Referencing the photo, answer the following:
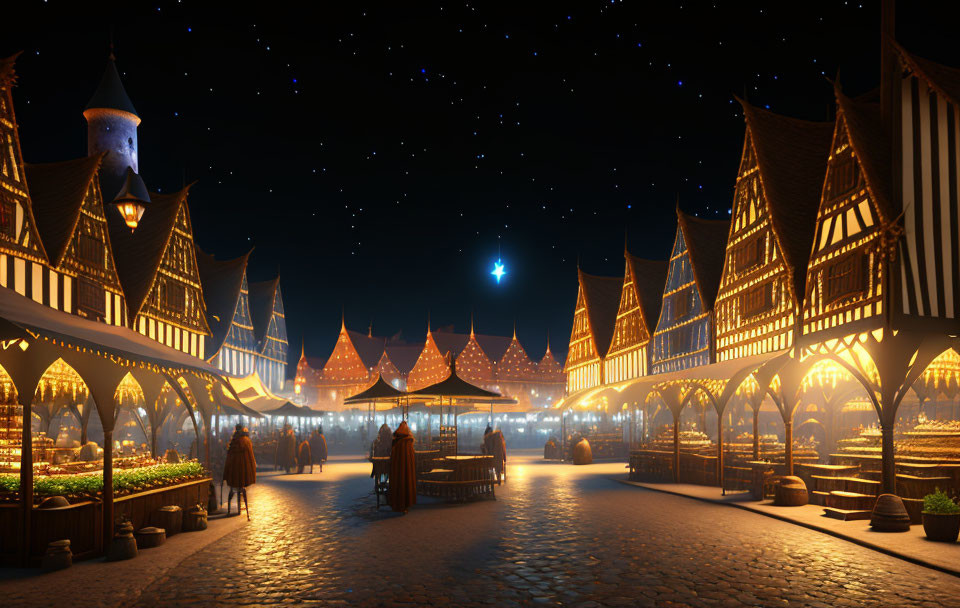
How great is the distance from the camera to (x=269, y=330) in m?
46.9

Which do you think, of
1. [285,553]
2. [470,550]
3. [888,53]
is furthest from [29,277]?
[888,53]

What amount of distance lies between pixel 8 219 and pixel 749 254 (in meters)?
21.3

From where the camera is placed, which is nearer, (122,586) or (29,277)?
(122,586)

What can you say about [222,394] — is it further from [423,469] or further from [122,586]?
[122,586]

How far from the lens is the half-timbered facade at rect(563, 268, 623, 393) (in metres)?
42.0

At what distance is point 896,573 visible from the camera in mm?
9094

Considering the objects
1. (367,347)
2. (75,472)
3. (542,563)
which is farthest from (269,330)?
(542,563)

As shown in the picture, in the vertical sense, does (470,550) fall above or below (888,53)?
below

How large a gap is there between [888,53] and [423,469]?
49.7ft

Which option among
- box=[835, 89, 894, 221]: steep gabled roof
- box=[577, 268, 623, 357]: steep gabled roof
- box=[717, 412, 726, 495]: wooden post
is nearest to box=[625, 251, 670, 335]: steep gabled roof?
box=[577, 268, 623, 357]: steep gabled roof

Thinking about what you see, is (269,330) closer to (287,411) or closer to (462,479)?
(287,411)

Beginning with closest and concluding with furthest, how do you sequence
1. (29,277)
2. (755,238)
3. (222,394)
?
(29,277), (755,238), (222,394)

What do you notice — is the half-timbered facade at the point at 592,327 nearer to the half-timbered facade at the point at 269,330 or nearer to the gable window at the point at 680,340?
the gable window at the point at 680,340

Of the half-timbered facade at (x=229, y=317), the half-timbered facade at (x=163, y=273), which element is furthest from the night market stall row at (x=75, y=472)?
the half-timbered facade at (x=229, y=317)
